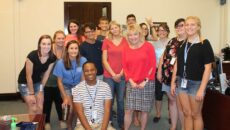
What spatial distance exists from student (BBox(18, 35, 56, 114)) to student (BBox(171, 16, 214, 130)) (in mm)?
1489

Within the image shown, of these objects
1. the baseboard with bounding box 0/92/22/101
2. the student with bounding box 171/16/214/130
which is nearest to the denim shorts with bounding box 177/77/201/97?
the student with bounding box 171/16/214/130

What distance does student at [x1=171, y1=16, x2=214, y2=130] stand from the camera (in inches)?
121

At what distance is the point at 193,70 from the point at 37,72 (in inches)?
68.8

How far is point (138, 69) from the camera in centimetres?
352

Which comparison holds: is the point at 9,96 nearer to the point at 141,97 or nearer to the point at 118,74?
the point at 118,74

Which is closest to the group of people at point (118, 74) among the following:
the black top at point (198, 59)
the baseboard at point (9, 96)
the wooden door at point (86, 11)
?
the black top at point (198, 59)

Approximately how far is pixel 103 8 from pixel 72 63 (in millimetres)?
2869

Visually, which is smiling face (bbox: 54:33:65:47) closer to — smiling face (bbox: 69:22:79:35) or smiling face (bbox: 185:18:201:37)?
smiling face (bbox: 69:22:79:35)

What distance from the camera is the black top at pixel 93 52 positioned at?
157 inches

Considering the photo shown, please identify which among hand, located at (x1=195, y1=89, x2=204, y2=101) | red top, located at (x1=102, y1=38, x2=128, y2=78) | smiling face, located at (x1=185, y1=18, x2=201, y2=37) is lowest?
hand, located at (x1=195, y1=89, x2=204, y2=101)

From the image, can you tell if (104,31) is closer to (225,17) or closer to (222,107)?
(222,107)

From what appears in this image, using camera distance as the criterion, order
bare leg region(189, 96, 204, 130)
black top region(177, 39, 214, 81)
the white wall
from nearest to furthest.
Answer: black top region(177, 39, 214, 81) → bare leg region(189, 96, 204, 130) → the white wall

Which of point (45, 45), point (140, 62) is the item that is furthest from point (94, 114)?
point (45, 45)

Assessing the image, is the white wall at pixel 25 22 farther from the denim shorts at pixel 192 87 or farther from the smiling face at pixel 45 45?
the denim shorts at pixel 192 87
